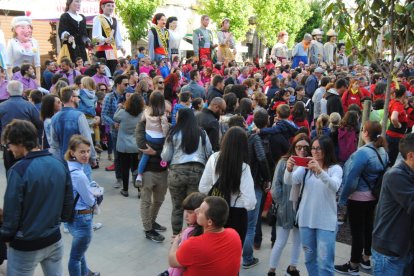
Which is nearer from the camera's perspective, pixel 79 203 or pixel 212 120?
pixel 79 203

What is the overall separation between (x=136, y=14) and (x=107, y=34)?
1234cm

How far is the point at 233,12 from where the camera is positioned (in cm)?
2772

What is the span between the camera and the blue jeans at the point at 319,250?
14.7 ft

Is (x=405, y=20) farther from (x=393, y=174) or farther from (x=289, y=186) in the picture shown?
(x=393, y=174)

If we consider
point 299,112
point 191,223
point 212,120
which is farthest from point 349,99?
point 191,223

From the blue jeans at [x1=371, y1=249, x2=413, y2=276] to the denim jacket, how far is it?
52.4 inches

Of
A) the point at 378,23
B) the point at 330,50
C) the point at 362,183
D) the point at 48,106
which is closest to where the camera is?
the point at 362,183

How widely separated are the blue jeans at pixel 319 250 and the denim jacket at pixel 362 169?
71cm

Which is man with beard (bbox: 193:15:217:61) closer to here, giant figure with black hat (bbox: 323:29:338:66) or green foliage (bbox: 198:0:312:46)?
giant figure with black hat (bbox: 323:29:338:66)

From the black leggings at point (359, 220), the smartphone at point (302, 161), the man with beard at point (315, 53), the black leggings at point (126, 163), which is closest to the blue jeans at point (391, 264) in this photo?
the smartphone at point (302, 161)

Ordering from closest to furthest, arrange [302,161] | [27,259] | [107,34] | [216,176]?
[27,259] → [302,161] → [216,176] → [107,34]

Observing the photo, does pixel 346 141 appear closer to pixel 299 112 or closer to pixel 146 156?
pixel 299 112

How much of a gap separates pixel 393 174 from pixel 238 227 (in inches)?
66.0

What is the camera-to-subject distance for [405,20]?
6047 millimetres
